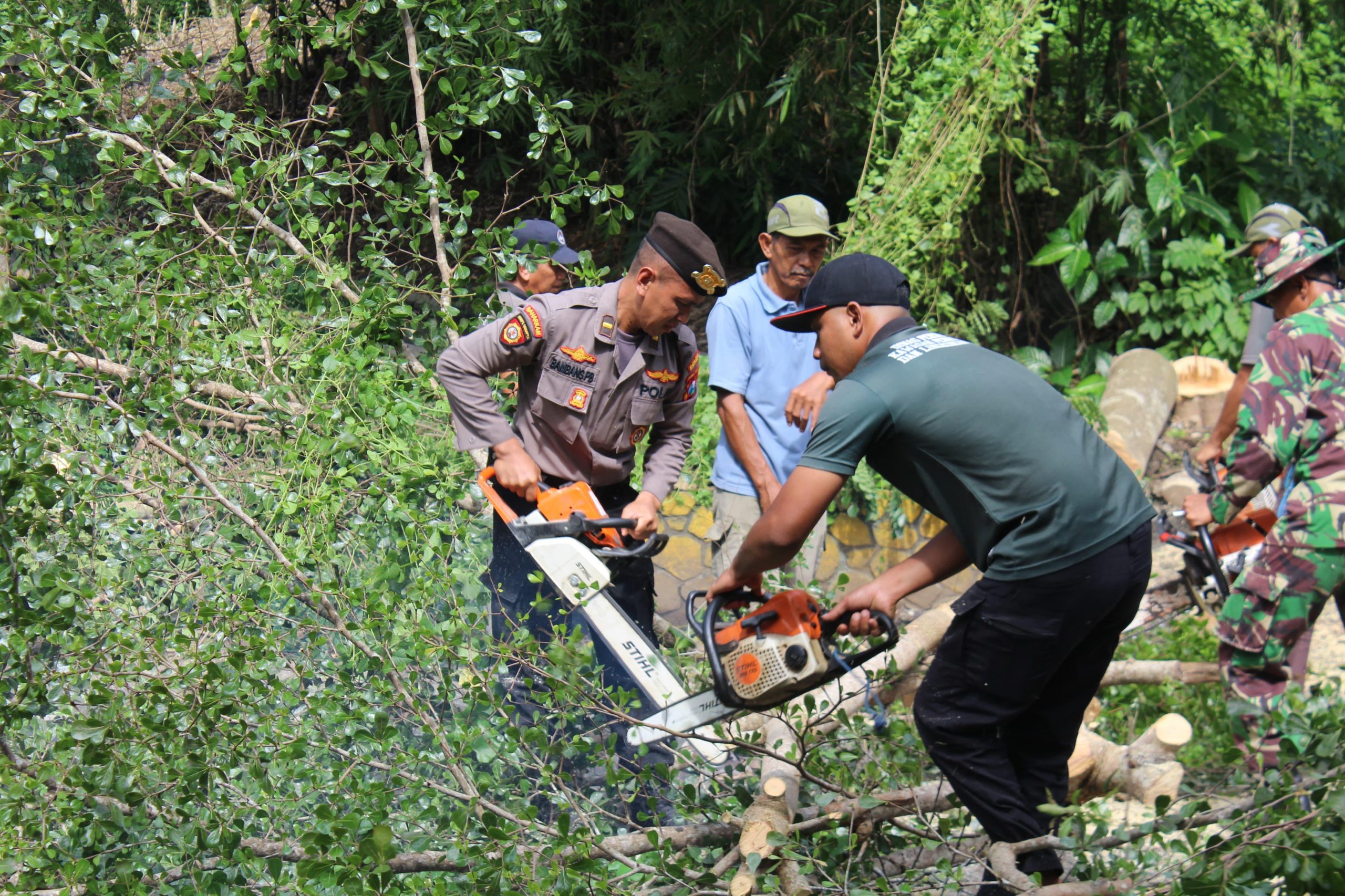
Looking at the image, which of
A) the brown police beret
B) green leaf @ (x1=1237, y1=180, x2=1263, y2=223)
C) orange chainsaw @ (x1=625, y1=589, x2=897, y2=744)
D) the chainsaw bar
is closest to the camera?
orange chainsaw @ (x1=625, y1=589, x2=897, y2=744)

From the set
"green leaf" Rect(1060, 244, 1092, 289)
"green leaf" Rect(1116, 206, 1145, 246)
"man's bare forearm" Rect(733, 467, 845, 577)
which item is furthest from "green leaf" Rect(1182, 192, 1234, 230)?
"man's bare forearm" Rect(733, 467, 845, 577)

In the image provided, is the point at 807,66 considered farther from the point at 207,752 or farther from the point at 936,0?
the point at 207,752

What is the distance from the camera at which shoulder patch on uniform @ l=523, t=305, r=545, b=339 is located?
3.16 meters

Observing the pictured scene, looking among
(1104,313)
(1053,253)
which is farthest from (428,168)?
(1104,313)

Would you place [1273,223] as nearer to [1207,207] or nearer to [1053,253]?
[1053,253]

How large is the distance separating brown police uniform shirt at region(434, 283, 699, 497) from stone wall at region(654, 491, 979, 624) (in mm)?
2424

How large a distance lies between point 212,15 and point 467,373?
2.00 m

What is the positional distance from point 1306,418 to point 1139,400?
11.8 ft

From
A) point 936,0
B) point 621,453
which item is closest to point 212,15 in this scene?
point 621,453

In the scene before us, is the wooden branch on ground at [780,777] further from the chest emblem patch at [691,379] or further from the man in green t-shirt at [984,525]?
the chest emblem patch at [691,379]

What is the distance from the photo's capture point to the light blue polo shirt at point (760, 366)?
149 inches

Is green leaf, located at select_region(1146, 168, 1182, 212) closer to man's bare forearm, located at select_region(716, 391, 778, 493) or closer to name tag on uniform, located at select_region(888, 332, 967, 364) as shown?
man's bare forearm, located at select_region(716, 391, 778, 493)

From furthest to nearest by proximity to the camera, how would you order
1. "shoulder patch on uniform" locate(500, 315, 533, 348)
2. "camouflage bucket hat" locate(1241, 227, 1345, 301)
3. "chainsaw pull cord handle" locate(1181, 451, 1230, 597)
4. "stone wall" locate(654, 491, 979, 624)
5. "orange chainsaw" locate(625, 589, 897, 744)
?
1. "stone wall" locate(654, 491, 979, 624)
2. "chainsaw pull cord handle" locate(1181, 451, 1230, 597)
3. "camouflage bucket hat" locate(1241, 227, 1345, 301)
4. "shoulder patch on uniform" locate(500, 315, 533, 348)
5. "orange chainsaw" locate(625, 589, 897, 744)

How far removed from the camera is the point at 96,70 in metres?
3.00
